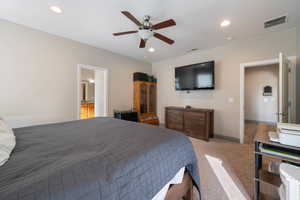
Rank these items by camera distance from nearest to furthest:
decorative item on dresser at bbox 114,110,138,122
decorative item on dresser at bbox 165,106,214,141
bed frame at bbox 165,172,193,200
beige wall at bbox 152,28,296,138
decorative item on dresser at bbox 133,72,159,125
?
bed frame at bbox 165,172,193,200
beige wall at bbox 152,28,296,138
decorative item on dresser at bbox 165,106,214,141
decorative item on dresser at bbox 114,110,138,122
decorative item on dresser at bbox 133,72,159,125

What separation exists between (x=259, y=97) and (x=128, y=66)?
5.89 metres

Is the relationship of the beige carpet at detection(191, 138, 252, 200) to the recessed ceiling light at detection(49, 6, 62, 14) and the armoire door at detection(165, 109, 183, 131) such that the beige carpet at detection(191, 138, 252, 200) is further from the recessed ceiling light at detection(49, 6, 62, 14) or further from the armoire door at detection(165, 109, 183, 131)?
the recessed ceiling light at detection(49, 6, 62, 14)

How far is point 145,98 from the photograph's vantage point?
4781 mm

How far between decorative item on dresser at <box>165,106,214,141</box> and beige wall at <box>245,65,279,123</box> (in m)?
3.40

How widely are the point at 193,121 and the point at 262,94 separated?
13.4 feet

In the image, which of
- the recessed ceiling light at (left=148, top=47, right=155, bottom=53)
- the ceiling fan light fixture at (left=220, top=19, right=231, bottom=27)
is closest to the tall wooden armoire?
the recessed ceiling light at (left=148, top=47, right=155, bottom=53)

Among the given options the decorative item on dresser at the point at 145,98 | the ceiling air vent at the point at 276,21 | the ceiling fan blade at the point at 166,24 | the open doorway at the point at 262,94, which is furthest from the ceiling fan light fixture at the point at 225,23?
the open doorway at the point at 262,94

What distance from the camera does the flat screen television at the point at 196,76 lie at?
353cm

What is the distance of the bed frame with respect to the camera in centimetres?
113

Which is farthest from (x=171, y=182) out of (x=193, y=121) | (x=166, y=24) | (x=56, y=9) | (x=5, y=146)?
(x=56, y=9)

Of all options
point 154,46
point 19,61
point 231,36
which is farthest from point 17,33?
point 231,36

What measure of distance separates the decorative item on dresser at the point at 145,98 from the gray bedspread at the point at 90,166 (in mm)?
3239

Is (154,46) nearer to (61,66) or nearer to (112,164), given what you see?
(61,66)

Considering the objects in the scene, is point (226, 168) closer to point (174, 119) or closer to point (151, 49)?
point (174, 119)
